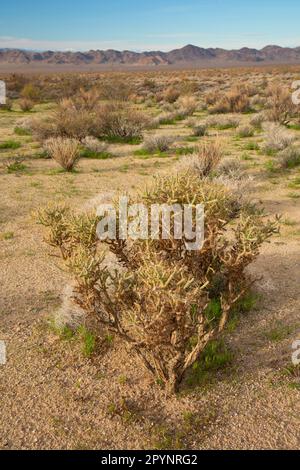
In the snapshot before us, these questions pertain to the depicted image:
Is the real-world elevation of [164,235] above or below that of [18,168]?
above

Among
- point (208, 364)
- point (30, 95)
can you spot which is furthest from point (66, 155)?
point (30, 95)

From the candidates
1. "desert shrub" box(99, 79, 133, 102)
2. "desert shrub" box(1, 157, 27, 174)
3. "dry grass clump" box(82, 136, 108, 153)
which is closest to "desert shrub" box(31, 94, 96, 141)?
"dry grass clump" box(82, 136, 108, 153)

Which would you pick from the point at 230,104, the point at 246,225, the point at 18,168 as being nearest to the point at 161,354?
the point at 246,225

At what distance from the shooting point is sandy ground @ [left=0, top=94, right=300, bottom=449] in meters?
3.57

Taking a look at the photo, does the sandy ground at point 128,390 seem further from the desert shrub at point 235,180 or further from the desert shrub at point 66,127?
the desert shrub at point 66,127

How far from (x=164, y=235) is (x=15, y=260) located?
11.9 feet

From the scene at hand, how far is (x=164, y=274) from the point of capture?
122 inches

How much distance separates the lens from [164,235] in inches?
157

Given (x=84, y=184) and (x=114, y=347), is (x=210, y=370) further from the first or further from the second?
(x=84, y=184)

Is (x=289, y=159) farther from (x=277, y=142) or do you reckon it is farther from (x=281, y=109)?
(x=281, y=109)

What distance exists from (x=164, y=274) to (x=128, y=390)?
1.51 m

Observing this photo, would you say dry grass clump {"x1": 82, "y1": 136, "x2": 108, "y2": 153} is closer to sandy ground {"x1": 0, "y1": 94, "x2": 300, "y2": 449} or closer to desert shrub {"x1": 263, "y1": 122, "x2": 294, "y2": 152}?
desert shrub {"x1": 263, "y1": 122, "x2": 294, "y2": 152}

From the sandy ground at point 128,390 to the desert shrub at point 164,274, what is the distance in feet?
1.16

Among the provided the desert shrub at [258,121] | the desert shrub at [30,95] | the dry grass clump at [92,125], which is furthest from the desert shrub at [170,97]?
the dry grass clump at [92,125]
